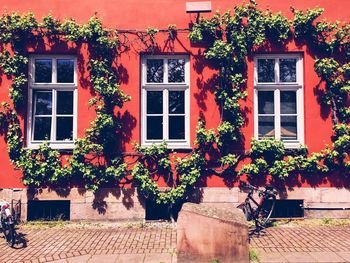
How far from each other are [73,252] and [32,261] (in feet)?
2.28

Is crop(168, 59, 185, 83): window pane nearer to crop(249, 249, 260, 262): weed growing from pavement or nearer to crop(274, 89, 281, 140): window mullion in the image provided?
crop(274, 89, 281, 140): window mullion

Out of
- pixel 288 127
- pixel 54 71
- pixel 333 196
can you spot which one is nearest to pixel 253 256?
pixel 333 196

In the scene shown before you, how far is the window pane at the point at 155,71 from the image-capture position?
8.47 meters

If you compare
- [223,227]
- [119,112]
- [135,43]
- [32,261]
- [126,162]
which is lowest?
[32,261]

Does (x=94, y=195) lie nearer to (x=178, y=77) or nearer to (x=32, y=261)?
(x=32, y=261)

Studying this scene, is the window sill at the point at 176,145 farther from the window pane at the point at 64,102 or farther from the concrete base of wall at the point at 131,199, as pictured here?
the window pane at the point at 64,102

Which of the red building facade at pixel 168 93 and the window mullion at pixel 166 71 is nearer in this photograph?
the red building facade at pixel 168 93

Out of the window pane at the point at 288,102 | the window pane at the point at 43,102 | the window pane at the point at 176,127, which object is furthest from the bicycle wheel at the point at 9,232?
the window pane at the point at 288,102

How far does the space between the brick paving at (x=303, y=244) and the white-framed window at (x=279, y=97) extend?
224 cm

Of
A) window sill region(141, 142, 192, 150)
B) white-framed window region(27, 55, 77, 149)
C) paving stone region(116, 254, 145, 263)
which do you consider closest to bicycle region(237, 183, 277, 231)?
window sill region(141, 142, 192, 150)

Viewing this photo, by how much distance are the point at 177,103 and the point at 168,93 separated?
0.34m

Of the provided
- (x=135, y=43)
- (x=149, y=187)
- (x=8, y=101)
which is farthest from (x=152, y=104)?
(x=8, y=101)

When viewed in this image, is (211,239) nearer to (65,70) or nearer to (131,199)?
(131,199)

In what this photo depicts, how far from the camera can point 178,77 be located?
8461mm
